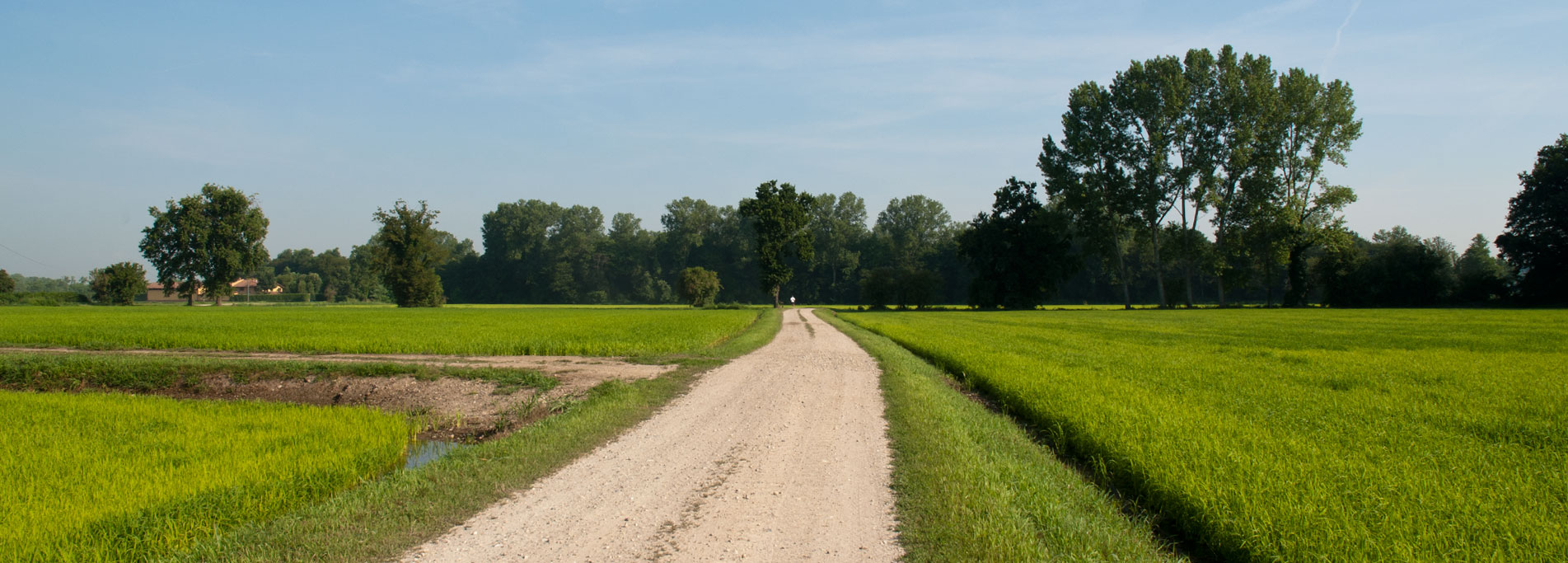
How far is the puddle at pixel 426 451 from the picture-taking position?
8.20 metres

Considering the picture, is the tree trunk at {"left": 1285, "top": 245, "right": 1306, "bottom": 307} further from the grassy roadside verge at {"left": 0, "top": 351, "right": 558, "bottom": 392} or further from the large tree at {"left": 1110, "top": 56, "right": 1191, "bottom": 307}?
the grassy roadside verge at {"left": 0, "top": 351, "right": 558, "bottom": 392}

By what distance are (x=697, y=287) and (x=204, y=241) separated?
55.1 meters

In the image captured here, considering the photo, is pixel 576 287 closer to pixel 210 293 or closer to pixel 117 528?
pixel 210 293

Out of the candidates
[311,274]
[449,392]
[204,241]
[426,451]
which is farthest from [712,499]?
[311,274]

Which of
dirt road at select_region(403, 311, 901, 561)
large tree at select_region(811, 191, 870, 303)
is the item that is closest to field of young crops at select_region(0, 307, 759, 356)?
dirt road at select_region(403, 311, 901, 561)

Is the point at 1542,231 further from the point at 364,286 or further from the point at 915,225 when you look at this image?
the point at 364,286

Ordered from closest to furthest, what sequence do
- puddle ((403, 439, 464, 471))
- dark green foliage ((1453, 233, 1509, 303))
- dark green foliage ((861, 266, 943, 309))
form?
puddle ((403, 439, 464, 471)), dark green foliage ((1453, 233, 1509, 303)), dark green foliage ((861, 266, 943, 309))

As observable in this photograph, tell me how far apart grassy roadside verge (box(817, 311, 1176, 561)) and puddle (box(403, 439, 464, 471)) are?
17.6ft

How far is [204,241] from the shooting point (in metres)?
77.9

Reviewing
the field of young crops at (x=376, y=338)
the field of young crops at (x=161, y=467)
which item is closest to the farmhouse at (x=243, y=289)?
the field of young crops at (x=376, y=338)

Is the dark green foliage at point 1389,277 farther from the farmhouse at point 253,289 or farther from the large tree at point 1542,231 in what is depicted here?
the farmhouse at point 253,289

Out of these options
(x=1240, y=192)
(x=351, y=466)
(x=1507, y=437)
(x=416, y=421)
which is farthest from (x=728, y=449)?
(x=1240, y=192)

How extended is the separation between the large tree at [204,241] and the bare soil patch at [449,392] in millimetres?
78422

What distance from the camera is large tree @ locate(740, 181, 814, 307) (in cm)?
7419
